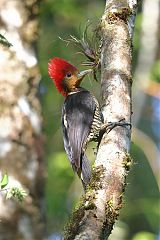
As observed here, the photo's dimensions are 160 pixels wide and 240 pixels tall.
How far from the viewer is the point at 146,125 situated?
10711mm

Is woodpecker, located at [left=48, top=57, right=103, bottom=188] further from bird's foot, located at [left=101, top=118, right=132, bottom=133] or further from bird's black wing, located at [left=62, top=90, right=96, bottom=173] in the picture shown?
bird's foot, located at [left=101, top=118, right=132, bottom=133]

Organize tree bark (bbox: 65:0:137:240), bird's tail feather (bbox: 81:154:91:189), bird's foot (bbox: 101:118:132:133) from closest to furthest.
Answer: tree bark (bbox: 65:0:137:240) < bird's foot (bbox: 101:118:132:133) < bird's tail feather (bbox: 81:154:91:189)

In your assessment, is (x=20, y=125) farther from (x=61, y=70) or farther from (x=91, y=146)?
(x=91, y=146)

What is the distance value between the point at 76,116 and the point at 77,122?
9 centimetres

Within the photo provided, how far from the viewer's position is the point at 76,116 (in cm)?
550

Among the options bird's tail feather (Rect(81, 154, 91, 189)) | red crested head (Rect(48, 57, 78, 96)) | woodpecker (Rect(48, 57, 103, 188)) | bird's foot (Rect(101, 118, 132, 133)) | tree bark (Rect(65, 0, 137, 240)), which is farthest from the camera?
red crested head (Rect(48, 57, 78, 96))

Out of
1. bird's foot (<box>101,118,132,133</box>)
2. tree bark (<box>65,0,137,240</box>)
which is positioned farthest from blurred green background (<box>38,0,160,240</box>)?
bird's foot (<box>101,118,132,133</box>)

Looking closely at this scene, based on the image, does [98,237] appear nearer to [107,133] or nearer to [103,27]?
[107,133]

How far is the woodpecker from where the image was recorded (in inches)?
199

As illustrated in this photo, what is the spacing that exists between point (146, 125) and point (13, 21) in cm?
513

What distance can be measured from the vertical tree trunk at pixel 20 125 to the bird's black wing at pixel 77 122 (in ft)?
0.73

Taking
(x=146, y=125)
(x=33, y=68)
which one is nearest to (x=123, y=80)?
(x=33, y=68)

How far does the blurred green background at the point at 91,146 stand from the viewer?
725cm

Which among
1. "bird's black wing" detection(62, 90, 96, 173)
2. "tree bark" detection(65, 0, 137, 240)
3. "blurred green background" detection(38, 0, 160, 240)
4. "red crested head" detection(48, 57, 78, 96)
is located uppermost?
"blurred green background" detection(38, 0, 160, 240)
